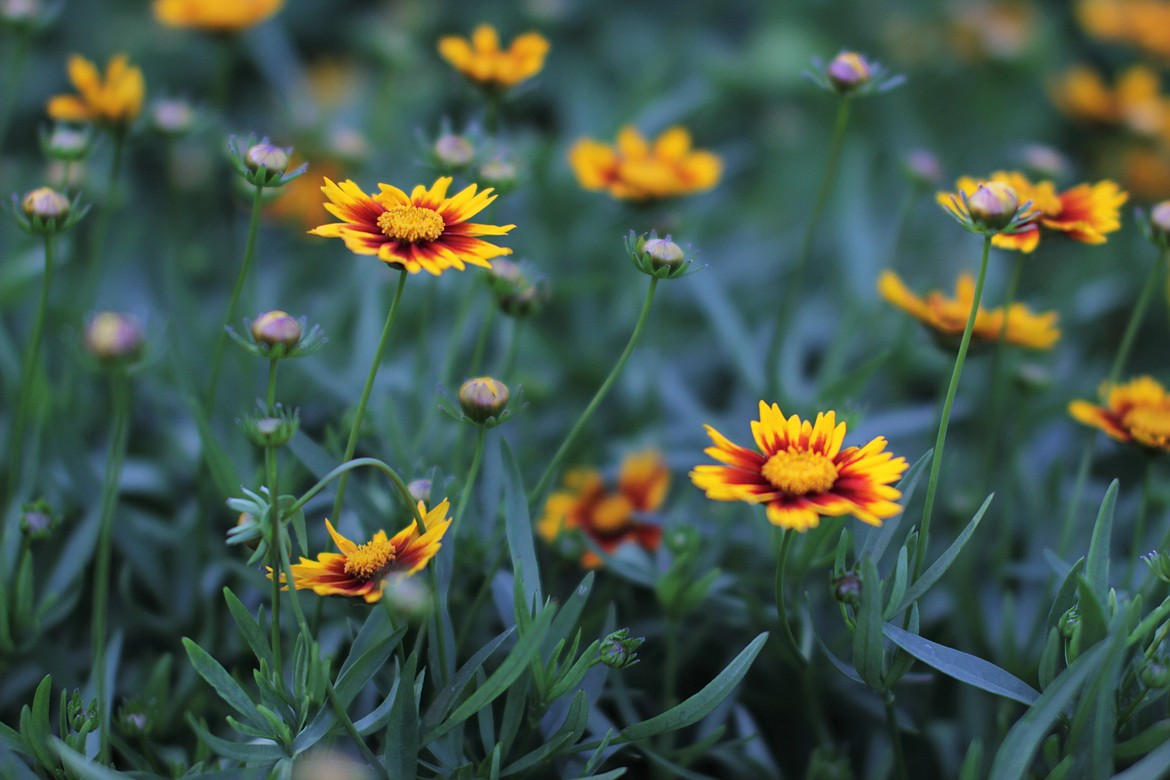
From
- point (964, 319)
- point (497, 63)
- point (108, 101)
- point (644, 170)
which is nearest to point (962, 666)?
point (964, 319)

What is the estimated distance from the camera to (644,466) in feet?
3.80

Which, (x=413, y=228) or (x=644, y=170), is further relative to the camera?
(x=644, y=170)

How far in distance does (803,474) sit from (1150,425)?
380 mm

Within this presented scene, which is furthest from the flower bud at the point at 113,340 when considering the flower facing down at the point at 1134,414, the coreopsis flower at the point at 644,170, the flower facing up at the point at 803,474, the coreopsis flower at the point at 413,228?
the flower facing down at the point at 1134,414

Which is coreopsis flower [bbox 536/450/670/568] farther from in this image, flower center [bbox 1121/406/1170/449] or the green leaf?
flower center [bbox 1121/406/1170/449]

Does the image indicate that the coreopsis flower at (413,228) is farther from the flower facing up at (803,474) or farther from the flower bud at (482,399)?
the flower facing up at (803,474)

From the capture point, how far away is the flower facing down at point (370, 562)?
744mm

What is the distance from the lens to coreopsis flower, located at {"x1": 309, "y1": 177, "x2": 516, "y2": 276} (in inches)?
28.2

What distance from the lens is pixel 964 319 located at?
3.42 feet

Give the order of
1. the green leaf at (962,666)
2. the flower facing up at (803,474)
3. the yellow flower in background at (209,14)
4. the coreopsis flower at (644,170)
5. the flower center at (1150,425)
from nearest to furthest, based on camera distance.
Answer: the flower facing up at (803,474)
the green leaf at (962,666)
the flower center at (1150,425)
the coreopsis flower at (644,170)
the yellow flower in background at (209,14)

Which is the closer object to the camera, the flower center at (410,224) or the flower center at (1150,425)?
the flower center at (410,224)

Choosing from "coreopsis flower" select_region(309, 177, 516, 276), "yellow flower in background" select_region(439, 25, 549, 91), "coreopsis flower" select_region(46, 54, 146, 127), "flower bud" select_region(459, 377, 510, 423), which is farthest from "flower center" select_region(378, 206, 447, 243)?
"coreopsis flower" select_region(46, 54, 146, 127)

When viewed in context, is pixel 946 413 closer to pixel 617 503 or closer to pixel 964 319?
pixel 964 319

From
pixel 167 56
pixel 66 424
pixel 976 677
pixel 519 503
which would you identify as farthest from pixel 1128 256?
pixel 167 56
